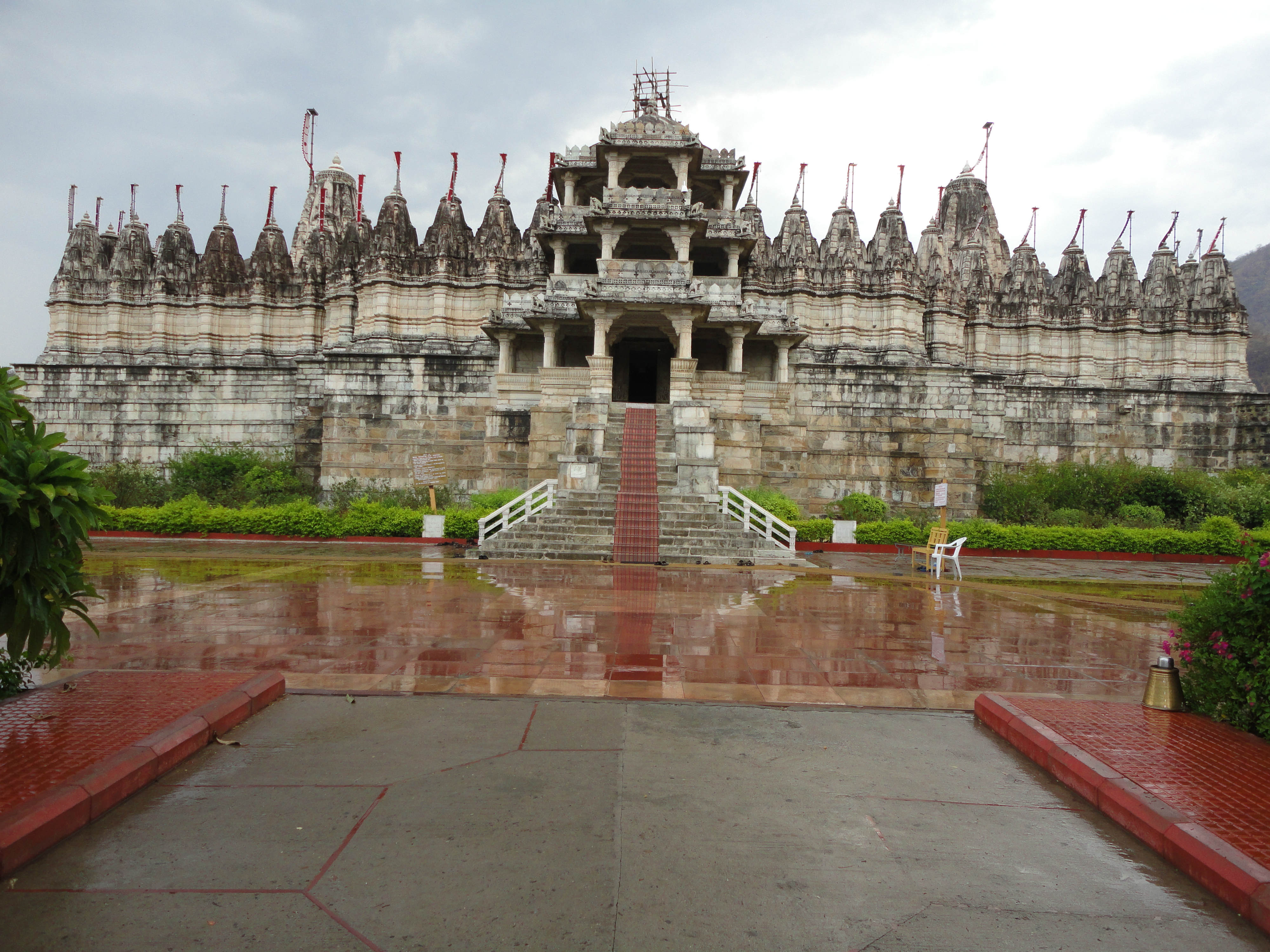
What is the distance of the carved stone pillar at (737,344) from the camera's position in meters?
22.5

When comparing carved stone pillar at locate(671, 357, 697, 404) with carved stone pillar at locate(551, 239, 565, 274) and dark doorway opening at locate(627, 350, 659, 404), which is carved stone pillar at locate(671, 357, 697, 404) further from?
carved stone pillar at locate(551, 239, 565, 274)

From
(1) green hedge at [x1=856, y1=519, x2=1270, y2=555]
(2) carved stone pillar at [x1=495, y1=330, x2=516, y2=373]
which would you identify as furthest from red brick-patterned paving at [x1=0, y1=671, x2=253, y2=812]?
(2) carved stone pillar at [x1=495, y1=330, x2=516, y2=373]

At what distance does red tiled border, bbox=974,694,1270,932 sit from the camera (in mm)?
3141

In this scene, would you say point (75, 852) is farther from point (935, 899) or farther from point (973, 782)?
point (973, 782)

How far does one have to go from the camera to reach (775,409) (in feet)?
76.2

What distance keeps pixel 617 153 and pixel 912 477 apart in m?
14.7

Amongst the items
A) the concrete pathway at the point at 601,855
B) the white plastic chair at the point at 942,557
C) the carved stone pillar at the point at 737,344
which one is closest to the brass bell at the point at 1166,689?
the concrete pathway at the point at 601,855

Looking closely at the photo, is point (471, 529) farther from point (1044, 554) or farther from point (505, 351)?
point (1044, 554)

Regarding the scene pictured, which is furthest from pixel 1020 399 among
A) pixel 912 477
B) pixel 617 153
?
pixel 617 153

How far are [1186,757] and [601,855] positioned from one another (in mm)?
A: 3783

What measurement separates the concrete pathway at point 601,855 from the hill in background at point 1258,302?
9342 cm

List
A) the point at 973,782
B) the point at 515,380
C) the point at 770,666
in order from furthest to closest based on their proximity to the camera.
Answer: the point at 515,380 → the point at 770,666 → the point at 973,782

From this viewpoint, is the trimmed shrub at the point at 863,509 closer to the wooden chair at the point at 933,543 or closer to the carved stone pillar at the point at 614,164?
the wooden chair at the point at 933,543

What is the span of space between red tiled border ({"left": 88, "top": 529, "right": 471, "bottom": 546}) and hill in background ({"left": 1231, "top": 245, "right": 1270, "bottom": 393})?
88851 mm
